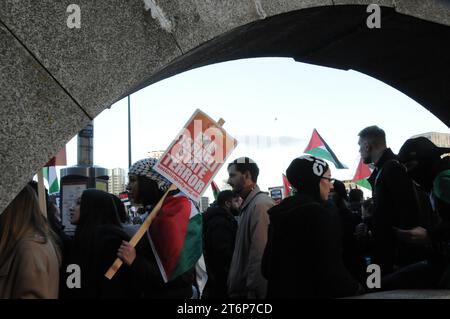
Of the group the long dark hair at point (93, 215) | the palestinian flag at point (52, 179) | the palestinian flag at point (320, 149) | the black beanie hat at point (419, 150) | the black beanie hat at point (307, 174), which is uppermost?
the palestinian flag at point (320, 149)

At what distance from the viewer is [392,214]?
15.1 feet

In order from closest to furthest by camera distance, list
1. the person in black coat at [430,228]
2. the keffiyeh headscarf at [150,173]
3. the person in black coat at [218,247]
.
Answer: the person in black coat at [430,228], the keffiyeh headscarf at [150,173], the person in black coat at [218,247]

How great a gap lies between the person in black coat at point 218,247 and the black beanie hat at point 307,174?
6.24 ft

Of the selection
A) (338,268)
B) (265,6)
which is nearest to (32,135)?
(265,6)

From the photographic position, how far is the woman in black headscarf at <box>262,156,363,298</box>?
12.0 feet

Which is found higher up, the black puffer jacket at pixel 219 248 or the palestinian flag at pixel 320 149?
the palestinian flag at pixel 320 149

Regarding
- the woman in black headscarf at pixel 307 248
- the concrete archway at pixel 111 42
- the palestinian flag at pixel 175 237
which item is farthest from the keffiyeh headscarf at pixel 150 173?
the woman in black headscarf at pixel 307 248

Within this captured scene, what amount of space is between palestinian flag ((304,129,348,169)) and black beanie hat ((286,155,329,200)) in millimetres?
8615

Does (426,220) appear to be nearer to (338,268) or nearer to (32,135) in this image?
(338,268)

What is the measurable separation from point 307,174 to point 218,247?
229cm

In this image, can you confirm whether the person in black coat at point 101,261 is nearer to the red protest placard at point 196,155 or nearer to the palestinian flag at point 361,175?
the red protest placard at point 196,155

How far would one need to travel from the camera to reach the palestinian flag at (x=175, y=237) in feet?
13.3

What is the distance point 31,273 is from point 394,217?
289 centimetres

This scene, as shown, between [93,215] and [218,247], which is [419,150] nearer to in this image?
[218,247]
